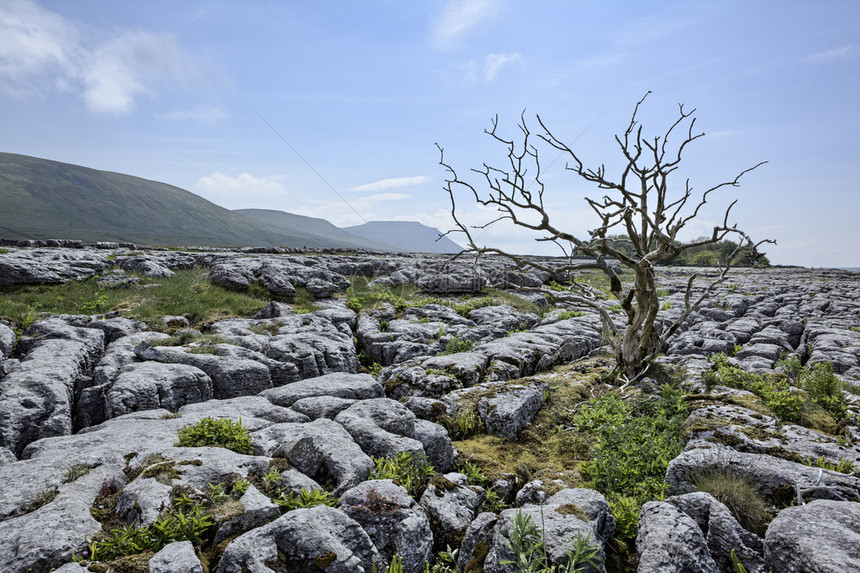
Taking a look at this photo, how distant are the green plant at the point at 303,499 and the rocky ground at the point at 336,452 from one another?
0.10 m

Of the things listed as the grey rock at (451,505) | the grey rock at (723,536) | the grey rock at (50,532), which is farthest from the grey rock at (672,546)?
the grey rock at (50,532)

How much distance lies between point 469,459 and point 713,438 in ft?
17.8

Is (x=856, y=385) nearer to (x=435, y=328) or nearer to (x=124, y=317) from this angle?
(x=435, y=328)

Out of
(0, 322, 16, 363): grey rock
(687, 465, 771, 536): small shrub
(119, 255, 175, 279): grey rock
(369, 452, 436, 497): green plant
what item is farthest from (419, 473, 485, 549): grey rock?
(119, 255, 175, 279): grey rock

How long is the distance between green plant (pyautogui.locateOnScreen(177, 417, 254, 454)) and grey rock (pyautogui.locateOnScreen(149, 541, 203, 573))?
300 cm

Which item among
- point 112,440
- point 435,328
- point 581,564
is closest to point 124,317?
point 112,440

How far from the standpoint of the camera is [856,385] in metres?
13.6

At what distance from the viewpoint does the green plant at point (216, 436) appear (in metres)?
8.16

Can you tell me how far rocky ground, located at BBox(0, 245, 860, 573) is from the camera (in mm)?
5480

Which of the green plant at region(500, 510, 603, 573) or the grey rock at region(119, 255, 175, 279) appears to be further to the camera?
the grey rock at region(119, 255, 175, 279)

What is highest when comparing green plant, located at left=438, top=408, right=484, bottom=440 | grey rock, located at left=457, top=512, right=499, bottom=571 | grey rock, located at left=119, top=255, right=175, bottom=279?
grey rock, located at left=119, top=255, right=175, bottom=279

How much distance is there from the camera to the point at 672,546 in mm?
5430

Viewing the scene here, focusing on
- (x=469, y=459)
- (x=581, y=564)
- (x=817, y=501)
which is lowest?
(x=469, y=459)

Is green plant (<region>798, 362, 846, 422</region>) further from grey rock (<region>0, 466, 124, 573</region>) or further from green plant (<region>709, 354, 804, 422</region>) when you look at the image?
grey rock (<region>0, 466, 124, 573</region>)
